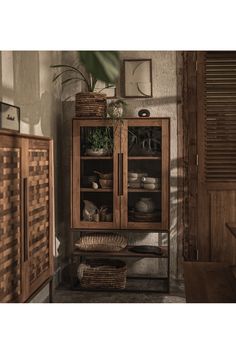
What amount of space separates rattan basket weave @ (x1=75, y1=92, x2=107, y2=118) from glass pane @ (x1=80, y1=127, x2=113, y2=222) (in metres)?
0.10

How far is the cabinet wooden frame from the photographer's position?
2.92 m

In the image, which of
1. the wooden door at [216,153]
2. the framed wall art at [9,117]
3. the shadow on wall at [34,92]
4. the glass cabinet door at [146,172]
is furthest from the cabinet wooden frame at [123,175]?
the framed wall art at [9,117]

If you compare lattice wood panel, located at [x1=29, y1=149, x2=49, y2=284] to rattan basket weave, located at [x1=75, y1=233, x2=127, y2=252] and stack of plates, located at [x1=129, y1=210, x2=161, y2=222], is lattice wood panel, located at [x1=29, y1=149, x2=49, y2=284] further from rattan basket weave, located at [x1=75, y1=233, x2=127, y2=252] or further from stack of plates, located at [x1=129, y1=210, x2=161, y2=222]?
stack of plates, located at [x1=129, y1=210, x2=161, y2=222]

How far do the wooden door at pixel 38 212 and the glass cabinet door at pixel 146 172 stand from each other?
2.80 ft

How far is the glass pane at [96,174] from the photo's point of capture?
9.69 feet

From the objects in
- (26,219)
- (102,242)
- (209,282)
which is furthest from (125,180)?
(26,219)

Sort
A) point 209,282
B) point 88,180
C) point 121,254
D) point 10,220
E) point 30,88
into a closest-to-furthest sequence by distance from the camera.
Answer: point 10,220 < point 209,282 < point 30,88 < point 121,254 < point 88,180

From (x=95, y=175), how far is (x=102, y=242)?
434mm

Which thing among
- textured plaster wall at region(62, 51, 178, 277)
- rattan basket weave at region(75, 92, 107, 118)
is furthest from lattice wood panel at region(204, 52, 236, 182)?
rattan basket weave at region(75, 92, 107, 118)

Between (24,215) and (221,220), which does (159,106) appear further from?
(24,215)

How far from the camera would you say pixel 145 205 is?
2.95m
